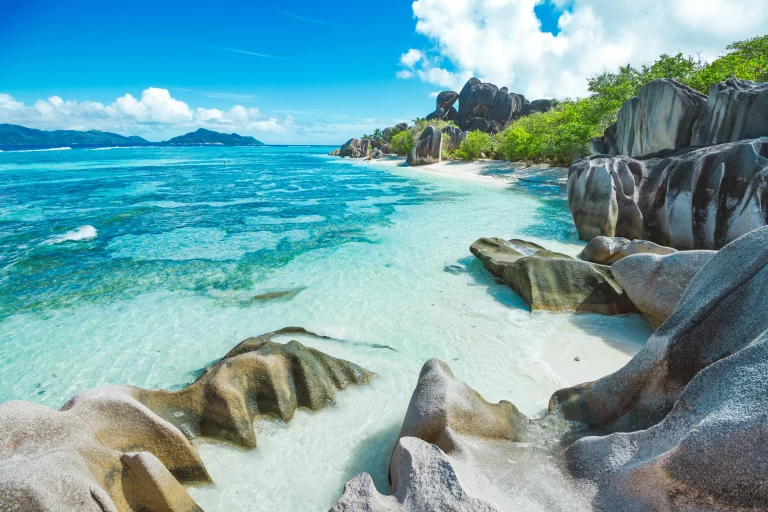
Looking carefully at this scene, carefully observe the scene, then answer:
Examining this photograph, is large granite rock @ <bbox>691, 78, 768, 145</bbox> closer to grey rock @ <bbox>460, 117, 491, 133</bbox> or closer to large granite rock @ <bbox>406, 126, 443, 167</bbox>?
large granite rock @ <bbox>406, 126, 443, 167</bbox>

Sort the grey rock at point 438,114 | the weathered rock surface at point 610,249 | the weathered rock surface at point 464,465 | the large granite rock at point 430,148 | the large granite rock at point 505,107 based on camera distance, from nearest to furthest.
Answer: the weathered rock surface at point 464,465, the weathered rock surface at point 610,249, the large granite rock at point 430,148, the large granite rock at point 505,107, the grey rock at point 438,114

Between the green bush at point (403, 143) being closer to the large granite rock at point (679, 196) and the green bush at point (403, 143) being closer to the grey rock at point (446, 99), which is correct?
the grey rock at point (446, 99)

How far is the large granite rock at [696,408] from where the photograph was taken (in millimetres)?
2441

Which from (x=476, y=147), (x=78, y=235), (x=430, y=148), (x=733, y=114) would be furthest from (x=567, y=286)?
(x=430, y=148)

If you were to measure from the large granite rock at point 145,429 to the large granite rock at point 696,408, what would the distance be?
11.1 feet

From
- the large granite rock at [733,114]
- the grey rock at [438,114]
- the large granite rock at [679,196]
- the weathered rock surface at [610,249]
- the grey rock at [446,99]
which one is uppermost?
the grey rock at [446,99]

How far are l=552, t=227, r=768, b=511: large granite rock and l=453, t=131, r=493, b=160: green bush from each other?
44.2 m

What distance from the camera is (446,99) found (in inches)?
3406

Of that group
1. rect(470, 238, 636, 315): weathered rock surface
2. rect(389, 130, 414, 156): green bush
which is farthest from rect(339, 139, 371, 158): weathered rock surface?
rect(470, 238, 636, 315): weathered rock surface

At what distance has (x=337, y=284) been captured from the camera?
34.7ft

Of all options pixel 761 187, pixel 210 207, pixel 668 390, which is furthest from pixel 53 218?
pixel 761 187

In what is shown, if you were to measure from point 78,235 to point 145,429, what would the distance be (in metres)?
15.9

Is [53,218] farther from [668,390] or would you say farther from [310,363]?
[668,390]

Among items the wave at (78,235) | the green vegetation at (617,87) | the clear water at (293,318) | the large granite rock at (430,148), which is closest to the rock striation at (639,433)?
the clear water at (293,318)
